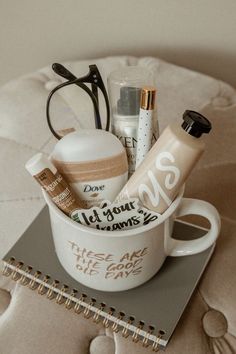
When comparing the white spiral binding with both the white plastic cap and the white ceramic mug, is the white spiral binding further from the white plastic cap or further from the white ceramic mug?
the white plastic cap

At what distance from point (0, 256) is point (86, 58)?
0.38m

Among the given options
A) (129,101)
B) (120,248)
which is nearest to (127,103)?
(129,101)

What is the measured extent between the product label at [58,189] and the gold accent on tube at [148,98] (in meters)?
0.09

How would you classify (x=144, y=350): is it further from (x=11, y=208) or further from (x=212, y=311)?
(x=11, y=208)

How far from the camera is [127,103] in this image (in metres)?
0.38

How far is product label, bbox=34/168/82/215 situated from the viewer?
34 cm

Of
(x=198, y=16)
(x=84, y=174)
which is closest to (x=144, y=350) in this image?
(x=84, y=174)

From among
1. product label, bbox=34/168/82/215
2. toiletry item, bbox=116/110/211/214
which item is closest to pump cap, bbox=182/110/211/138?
toiletry item, bbox=116/110/211/214

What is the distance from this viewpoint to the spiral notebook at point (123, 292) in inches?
15.1

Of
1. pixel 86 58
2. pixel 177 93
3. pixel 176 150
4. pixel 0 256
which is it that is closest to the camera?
pixel 176 150

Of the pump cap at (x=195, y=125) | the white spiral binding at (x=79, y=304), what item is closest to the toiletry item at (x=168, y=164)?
the pump cap at (x=195, y=125)

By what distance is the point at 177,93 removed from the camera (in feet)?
1.99

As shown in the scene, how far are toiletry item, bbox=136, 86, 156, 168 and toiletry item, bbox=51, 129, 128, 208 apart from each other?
0.06 ft

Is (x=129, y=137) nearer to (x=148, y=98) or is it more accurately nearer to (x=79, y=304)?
(x=148, y=98)
